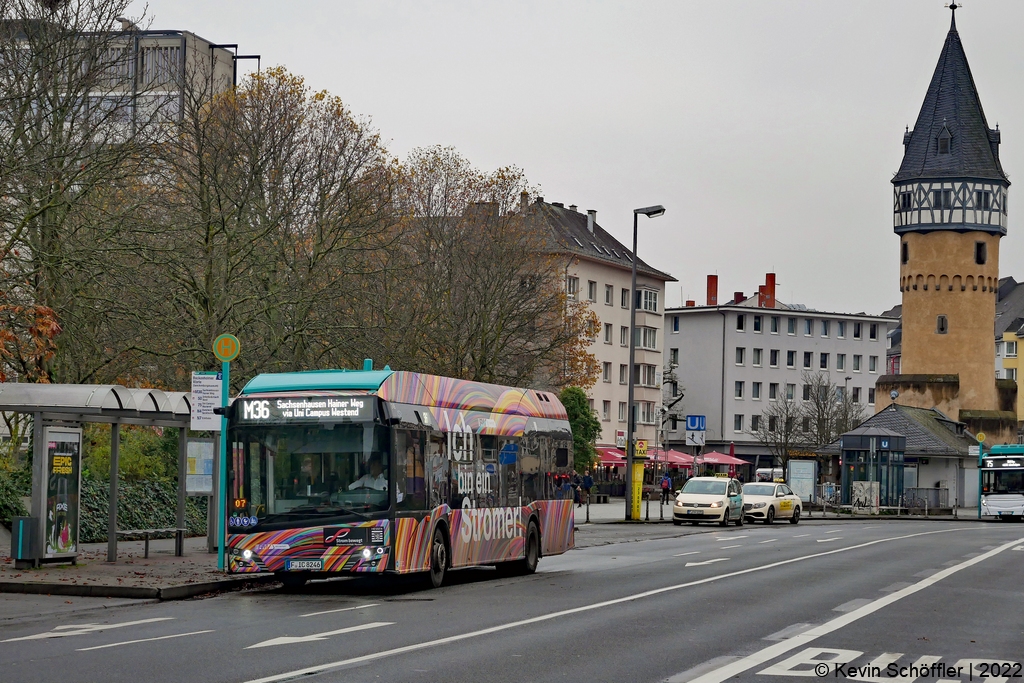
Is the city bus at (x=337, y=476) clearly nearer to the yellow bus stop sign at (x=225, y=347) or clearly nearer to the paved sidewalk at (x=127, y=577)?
the paved sidewalk at (x=127, y=577)

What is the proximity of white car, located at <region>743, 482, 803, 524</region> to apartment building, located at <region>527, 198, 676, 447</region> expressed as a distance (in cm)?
4273

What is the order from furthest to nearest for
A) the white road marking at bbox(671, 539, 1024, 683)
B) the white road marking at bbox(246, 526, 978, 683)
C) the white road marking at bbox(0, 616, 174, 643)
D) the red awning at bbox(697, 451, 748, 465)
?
the red awning at bbox(697, 451, 748, 465) → the white road marking at bbox(0, 616, 174, 643) → the white road marking at bbox(671, 539, 1024, 683) → the white road marking at bbox(246, 526, 978, 683)

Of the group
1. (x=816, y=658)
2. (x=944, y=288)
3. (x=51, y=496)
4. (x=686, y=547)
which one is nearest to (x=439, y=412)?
(x=51, y=496)

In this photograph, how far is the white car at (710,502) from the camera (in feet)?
153

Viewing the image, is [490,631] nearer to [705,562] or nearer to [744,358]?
[705,562]

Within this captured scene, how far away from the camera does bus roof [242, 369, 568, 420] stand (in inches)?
732

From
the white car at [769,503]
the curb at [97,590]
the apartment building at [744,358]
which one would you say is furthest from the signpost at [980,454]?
the curb at [97,590]

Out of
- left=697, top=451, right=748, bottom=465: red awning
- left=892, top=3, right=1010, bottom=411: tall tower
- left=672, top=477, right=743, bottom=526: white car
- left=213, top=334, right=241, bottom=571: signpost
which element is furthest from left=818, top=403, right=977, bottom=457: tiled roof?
left=213, top=334, right=241, bottom=571: signpost

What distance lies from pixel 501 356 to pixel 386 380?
29996 millimetres

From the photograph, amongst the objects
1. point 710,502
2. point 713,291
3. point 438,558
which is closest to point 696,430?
point 710,502

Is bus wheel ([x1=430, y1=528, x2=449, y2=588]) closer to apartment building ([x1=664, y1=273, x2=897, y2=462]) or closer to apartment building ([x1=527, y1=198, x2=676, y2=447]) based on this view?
apartment building ([x1=527, y1=198, x2=676, y2=447])

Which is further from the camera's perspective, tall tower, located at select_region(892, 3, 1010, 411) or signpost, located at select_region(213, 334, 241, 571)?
tall tower, located at select_region(892, 3, 1010, 411)

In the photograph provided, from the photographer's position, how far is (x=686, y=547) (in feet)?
107

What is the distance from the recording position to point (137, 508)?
29.4 m
